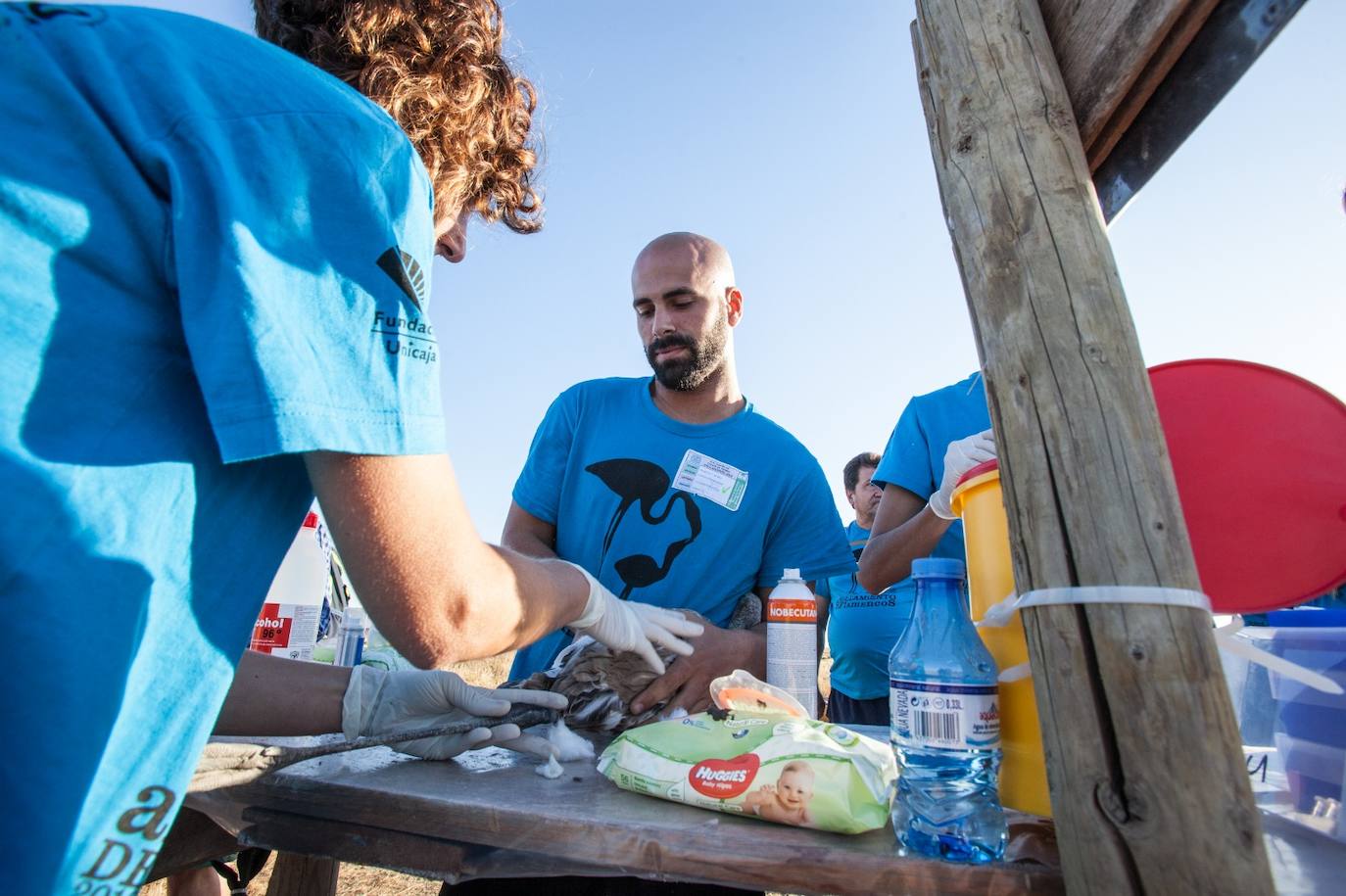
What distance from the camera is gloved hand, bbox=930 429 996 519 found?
1.72 metres

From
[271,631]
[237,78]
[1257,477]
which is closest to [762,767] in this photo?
[1257,477]

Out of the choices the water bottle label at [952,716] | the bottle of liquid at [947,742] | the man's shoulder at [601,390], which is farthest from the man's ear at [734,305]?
the water bottle label at [952,716]

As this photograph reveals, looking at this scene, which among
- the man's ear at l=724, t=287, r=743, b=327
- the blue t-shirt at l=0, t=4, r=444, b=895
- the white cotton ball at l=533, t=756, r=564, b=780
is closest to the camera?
the blue t-shirt at l=0, t=4, r=444, b=895

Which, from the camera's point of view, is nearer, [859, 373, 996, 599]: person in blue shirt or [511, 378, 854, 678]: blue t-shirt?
[511, 378, 854, 678]: blue t-shirt

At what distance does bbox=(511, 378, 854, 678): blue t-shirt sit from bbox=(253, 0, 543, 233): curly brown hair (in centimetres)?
130

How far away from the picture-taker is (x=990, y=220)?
1.17 m

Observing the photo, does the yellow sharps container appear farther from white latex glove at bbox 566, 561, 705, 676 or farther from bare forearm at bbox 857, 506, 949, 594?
bare forearm at bbox 857, 506, 949, 594

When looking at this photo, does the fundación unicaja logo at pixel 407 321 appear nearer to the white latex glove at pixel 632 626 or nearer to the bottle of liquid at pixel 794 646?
the white latex glove at pixel 632 626

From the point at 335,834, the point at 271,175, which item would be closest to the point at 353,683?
the point at 335,834

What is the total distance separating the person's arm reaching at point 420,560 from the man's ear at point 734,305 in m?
2.23

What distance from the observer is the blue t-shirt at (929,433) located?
294cm

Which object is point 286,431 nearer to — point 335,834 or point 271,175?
point 271,175

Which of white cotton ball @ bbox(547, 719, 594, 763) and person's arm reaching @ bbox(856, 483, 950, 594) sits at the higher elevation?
person's arm reaching @ bbox(856, 483, 950, 594)

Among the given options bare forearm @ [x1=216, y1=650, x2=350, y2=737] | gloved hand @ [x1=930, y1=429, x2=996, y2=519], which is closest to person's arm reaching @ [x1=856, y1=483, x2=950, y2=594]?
gloved hand @ [x1=930, y1=429, x2=996, y2=519]
